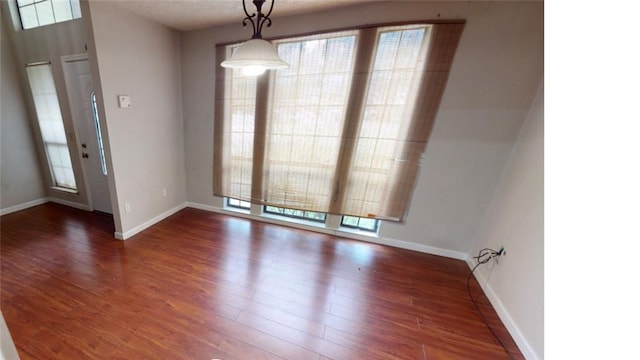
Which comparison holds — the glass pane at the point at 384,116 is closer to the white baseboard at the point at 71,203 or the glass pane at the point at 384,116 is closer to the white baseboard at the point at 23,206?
the white baseboard at the point at 71,203

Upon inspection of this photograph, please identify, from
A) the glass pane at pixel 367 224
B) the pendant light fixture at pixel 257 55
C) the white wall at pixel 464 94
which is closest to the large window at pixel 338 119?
the white wall at pixel 464 94

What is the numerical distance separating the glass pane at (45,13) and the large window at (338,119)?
2015mm

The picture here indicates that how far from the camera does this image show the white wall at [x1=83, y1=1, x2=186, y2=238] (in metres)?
2.04

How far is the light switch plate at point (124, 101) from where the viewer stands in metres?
2.19

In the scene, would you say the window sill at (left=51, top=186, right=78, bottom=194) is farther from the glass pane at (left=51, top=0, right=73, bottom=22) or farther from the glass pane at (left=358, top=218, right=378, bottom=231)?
the glass pane at (left=358, top=218, right=378, bottom=231)

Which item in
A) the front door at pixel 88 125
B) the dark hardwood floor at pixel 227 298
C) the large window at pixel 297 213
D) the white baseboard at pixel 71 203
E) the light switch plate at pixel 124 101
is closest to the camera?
the dark hardwood floor at pixel 227 298

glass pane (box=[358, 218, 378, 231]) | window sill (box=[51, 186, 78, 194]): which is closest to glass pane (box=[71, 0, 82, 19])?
window sill (box=[51, 186, 78, 194])

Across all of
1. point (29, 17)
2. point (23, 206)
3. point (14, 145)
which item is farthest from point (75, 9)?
point (23, 206)

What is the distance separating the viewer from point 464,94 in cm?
202

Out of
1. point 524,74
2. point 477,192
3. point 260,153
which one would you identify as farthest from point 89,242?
point 524,74

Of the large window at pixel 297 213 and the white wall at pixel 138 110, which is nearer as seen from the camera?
the white wall at pixel 138 110
